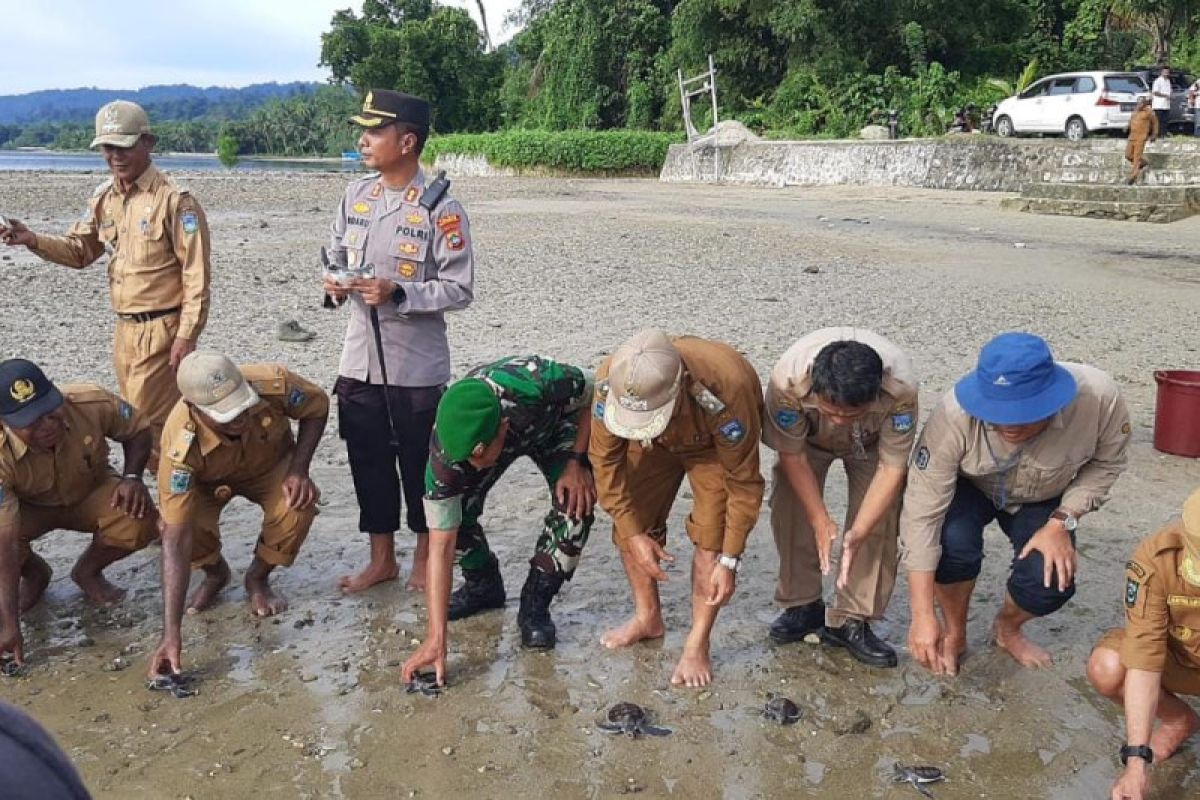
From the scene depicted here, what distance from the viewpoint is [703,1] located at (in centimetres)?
3284

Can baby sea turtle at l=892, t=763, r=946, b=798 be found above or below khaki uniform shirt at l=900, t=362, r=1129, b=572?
below

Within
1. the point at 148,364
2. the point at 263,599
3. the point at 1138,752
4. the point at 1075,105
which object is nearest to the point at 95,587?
the point at 263,599

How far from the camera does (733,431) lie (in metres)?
3.49

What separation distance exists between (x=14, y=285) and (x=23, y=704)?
28.2 ft

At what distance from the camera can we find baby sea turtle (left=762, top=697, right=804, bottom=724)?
3.63 metres

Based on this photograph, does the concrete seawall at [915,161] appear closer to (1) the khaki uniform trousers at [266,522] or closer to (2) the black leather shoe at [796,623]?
(2) the black leather shoe at [796,623]

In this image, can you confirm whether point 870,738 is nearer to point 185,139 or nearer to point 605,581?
→ point 605,581

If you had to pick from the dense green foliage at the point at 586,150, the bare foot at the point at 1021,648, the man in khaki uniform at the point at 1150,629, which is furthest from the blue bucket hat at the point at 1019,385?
the dense green foliage at the point at 586,150

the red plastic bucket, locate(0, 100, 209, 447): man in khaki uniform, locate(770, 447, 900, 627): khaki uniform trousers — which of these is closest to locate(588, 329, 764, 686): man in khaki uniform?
locate(770, 447, 900, 627): khaki uniform trousers

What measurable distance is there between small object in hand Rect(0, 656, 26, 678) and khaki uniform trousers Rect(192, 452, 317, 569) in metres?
0.72

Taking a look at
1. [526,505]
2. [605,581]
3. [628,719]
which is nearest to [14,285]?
[526,505]

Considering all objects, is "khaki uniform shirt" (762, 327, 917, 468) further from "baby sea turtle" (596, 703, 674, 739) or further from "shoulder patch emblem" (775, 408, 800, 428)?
"baby sea turtle" (596, 703, 674, 739)

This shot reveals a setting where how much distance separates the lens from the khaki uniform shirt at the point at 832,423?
3539 mm

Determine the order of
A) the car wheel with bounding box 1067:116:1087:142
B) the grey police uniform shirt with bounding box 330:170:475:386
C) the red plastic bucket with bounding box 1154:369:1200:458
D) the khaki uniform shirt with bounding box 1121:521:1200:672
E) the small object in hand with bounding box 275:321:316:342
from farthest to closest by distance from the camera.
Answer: the car wheel with bounding box 1067:116:1087:142 < the small object in hand with bounding box 275:321:316:342 < the red plastic bucket with bounding box 1154:369:1200:458 < the grey police uniform shirt with bounding box 330:170:475:386 < the khaki uniform shirt with bounding box 1121:521:1200:672
